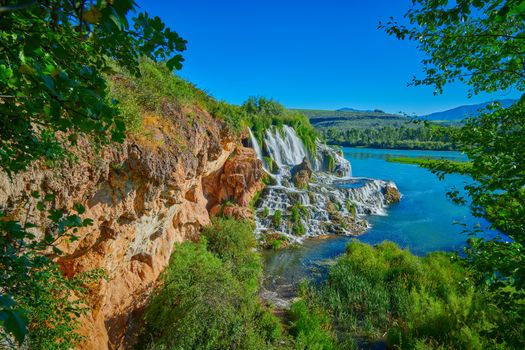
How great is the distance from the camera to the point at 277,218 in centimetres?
2089

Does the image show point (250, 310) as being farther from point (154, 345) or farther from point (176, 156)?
point (176, 156)

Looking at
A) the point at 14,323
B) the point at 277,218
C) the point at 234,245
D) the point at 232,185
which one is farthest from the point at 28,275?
the point at 277,218

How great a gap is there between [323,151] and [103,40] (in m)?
34.8

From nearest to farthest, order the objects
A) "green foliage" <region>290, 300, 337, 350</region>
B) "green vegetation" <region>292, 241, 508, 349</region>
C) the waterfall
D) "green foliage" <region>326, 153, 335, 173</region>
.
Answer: "green foliage" <region>290, 300, 337, 350</region> < "green vegetation" <region>292, 241, 508, 349</region> < the waterfall < "green foliage" <region>326, 153, 335, 173</region>

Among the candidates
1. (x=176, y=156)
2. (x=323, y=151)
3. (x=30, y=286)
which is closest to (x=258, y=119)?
(x=323, y=151)

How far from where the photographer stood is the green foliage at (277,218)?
20.7 m

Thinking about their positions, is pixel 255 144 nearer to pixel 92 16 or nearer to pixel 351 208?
pixel 351 208

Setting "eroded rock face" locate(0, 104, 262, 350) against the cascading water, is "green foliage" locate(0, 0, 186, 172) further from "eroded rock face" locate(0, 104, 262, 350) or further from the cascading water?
the cascading water

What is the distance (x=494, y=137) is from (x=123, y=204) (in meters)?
7.38

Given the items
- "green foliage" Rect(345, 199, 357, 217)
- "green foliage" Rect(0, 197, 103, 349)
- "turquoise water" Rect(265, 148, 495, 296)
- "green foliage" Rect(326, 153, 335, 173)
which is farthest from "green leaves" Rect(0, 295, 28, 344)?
"green foliage" Rect(326, 153, 335, 173)

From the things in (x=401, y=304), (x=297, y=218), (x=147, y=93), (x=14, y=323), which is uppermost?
(x=147, y=93)

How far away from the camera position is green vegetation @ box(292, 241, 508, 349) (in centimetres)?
881

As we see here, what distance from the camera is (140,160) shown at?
7.32m

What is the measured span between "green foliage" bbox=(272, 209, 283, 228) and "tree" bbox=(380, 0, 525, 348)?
15.8 metres
